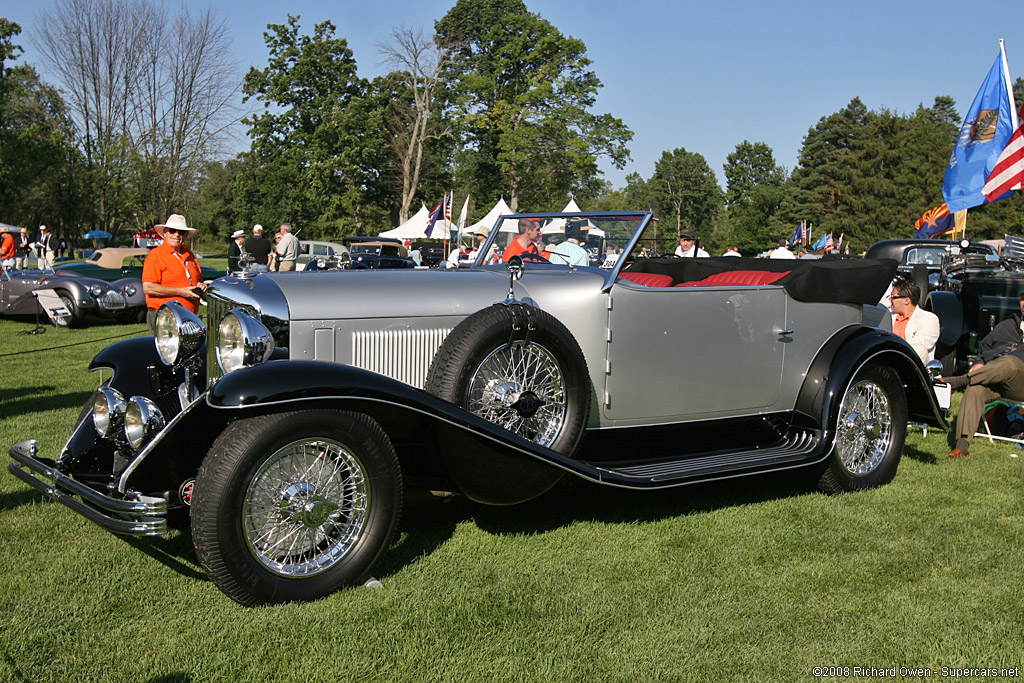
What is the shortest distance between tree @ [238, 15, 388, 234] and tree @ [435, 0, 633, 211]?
538cm

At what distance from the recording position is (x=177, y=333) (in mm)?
4004

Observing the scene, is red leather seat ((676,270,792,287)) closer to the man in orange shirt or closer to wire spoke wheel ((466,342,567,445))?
the man in orange shirt

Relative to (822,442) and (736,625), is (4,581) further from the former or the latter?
(822,442)

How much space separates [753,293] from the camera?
4.79 metres

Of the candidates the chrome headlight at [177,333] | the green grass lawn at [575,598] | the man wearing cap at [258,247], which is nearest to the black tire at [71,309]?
the man wearing cap at [258,247]

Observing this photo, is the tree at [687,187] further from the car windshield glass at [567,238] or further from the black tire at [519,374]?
the black tire at [519,374]

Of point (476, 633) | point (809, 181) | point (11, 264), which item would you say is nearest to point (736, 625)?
point (476, 633)

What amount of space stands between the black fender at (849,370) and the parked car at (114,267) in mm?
11454

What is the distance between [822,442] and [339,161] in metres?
41.1

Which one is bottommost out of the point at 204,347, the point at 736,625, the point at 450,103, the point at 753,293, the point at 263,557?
the point at 736,625

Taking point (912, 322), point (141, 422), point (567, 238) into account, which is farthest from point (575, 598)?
point (912, 322)

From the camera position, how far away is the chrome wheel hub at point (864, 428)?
16.7 feet

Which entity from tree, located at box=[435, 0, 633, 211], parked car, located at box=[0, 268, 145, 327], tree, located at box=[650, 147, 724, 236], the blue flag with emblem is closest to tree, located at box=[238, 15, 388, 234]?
tree, located at box=[435, 0, 633, 211]

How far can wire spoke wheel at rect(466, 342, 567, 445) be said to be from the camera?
3930 mm
